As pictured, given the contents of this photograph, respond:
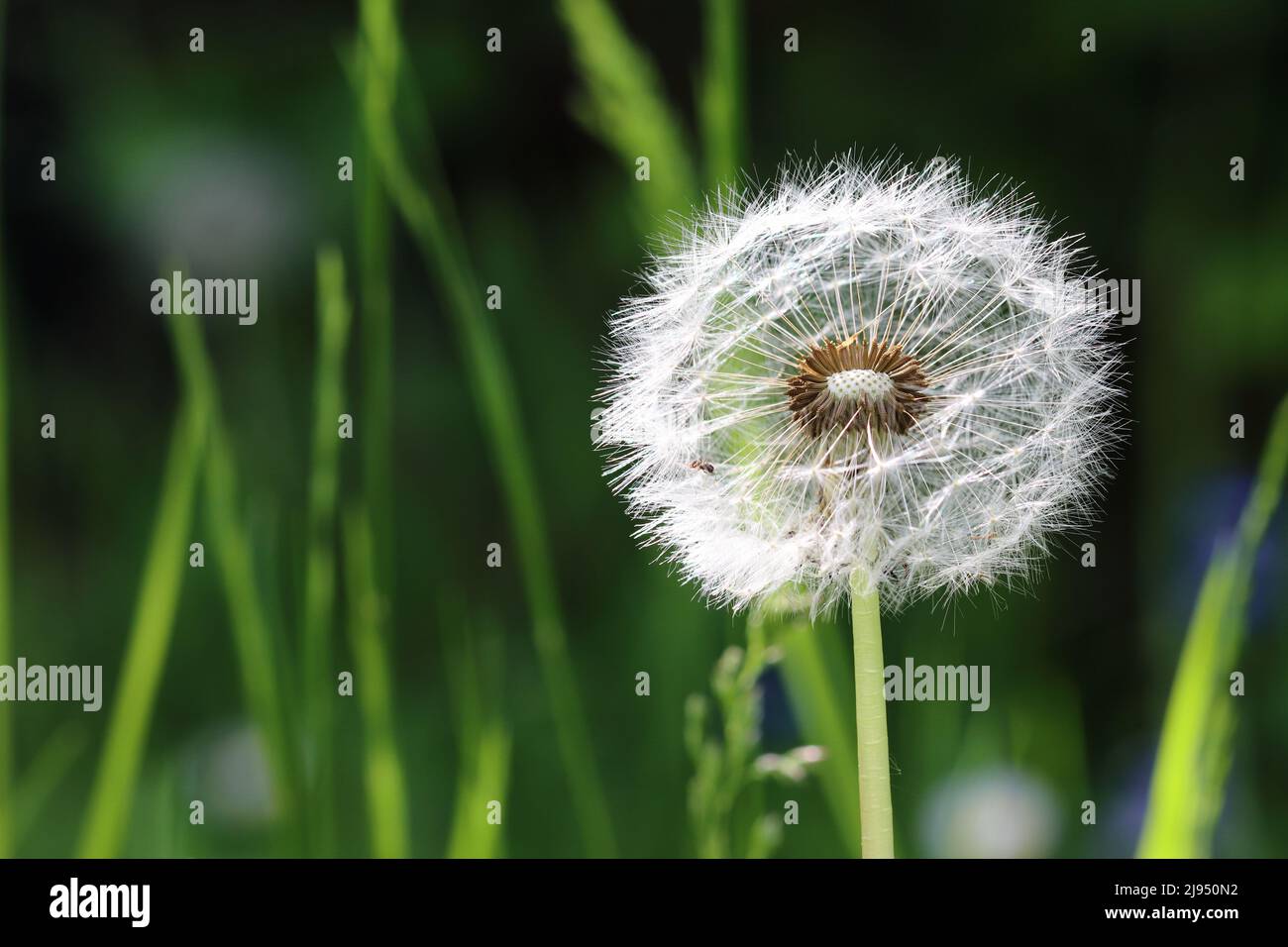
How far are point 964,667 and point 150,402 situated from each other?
1.72 meters

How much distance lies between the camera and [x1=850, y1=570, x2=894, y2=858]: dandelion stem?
1064 millimetres

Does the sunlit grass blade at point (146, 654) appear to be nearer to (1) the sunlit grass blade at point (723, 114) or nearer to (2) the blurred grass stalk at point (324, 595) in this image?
(2) the blurred grass stalk at point (324, 595)

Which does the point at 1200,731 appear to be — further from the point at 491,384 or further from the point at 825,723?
the point at 491,384

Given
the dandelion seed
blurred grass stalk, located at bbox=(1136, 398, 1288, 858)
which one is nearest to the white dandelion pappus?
the dandelion seed

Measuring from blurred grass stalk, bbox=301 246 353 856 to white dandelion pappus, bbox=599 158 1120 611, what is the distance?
56 centimetres

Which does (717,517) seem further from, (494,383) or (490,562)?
(490,562)

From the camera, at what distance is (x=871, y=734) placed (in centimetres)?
107

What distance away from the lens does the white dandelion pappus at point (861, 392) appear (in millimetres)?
1192

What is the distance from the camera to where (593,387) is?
2176 mm

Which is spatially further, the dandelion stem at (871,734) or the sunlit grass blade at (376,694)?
the sunlit grass blade at (376,694)

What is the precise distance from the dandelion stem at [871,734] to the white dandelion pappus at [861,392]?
104 mm

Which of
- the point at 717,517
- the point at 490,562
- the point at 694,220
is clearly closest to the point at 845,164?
the point at 694,220

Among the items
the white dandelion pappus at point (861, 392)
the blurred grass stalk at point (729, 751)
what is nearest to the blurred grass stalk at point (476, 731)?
the blurred grass stalk at point (729, 751)

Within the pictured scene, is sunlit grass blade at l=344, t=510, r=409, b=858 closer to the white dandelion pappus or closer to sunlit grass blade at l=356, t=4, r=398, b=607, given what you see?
sunlit grass blade at l=356, t=4, r=398, b=607
